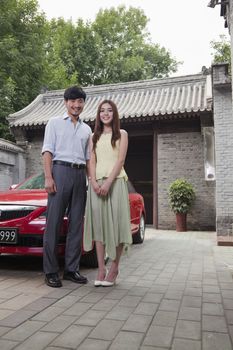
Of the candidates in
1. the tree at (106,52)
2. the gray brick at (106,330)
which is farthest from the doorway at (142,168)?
the gray brick at (106,330)

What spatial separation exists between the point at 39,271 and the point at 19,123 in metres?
9.50

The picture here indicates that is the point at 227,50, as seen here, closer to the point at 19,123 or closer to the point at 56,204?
the point at 19,123

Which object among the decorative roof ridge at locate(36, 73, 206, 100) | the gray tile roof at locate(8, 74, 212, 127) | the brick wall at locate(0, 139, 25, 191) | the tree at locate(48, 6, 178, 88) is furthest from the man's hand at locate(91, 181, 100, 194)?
the tree at locate(48, 6, 178, 88)

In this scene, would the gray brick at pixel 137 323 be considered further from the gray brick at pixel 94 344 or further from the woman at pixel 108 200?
the woman at pixel 108 200

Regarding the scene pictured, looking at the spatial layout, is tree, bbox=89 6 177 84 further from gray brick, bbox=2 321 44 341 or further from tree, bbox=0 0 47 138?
gray brick, bbox=2 321 44 341

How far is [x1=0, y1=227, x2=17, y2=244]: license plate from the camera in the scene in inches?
159

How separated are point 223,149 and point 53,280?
235 inches

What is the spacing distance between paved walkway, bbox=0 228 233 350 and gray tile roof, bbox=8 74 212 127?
24.4ft

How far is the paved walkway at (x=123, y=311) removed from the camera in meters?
2.25

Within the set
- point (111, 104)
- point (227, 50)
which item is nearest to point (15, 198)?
point (111, 104)

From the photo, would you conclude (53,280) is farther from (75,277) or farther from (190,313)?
(190,313)

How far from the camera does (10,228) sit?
160 inches

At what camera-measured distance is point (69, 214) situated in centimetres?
391

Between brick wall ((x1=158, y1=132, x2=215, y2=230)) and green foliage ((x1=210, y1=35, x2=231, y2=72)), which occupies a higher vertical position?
green foliage ((x1=210, y1=35, x2=231, y2=72))
